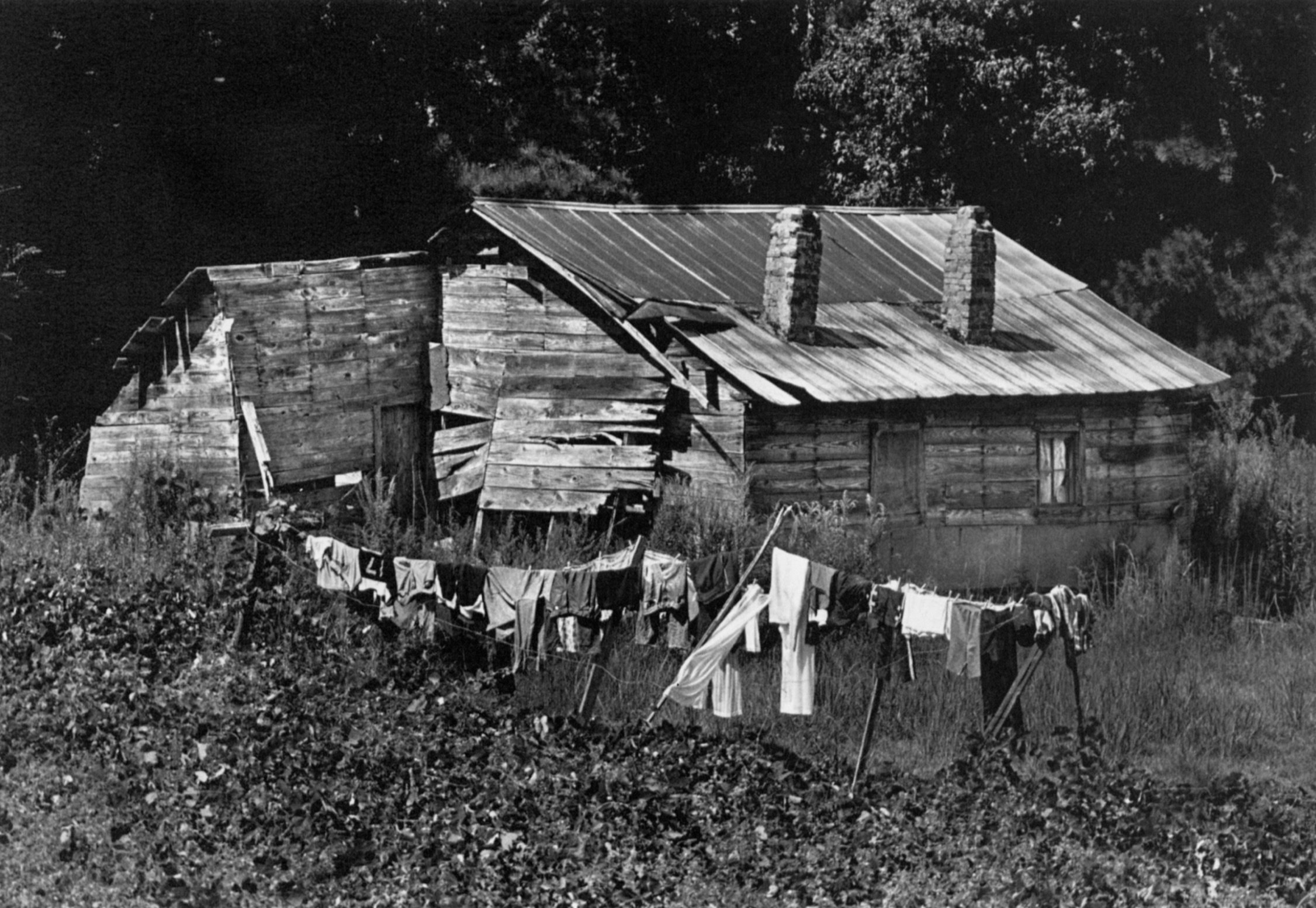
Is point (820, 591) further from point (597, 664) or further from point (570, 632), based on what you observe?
point (570, 632)

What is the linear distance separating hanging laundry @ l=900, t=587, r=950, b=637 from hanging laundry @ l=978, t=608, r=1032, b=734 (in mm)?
258

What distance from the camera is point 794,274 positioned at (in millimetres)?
18719

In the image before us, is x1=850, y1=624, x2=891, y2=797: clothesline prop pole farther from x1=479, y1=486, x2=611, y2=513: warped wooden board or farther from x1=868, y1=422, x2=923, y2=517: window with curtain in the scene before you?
x1=868, y1=422, x2=923, y2=517: window with curtain

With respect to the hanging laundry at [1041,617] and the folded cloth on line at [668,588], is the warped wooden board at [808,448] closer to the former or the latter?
the folded cloth on line at [668,588]

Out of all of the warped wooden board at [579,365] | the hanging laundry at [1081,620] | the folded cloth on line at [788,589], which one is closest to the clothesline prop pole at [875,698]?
the folded cloth on line at [788,589]

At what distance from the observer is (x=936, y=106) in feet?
99.7

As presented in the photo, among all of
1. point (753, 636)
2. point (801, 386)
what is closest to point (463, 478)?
point (801, 386)

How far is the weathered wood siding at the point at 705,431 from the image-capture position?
1747 centimetres

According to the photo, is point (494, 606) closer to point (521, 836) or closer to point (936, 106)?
point (521, 836)

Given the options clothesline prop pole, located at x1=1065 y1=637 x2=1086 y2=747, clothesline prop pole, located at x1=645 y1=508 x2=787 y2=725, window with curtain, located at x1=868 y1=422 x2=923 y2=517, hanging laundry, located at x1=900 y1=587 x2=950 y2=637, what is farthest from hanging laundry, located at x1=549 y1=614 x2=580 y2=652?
window with curtain, located at x1=868 y1=422 x2=923 y2=517

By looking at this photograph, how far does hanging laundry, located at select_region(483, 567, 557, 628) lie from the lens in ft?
34.3

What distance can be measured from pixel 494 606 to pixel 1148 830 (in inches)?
170

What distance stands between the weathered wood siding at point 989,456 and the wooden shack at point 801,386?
27mm

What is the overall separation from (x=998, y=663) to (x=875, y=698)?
0.87 m
